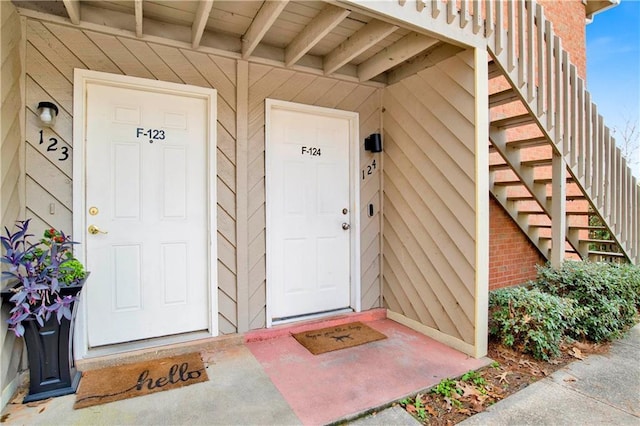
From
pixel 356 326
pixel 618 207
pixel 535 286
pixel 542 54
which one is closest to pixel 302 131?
pixel 356 326

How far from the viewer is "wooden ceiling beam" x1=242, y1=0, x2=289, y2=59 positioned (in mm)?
2119

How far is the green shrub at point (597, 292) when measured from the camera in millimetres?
2912

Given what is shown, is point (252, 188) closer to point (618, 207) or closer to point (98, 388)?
point (98, 388)

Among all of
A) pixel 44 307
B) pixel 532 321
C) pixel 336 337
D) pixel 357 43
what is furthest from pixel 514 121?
pixel 44 307

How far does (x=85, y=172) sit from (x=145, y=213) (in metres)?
0.49

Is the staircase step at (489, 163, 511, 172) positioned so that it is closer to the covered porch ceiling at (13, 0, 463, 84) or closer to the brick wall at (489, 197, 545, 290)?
the brick wall at (489, 197, 545, 290)

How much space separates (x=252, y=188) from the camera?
9.48ft

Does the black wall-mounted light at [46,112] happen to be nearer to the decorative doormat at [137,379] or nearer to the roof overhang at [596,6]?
the decorative doormat at [137,379]

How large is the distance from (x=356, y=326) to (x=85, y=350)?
7.22 ft

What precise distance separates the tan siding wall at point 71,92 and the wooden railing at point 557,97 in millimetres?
1628

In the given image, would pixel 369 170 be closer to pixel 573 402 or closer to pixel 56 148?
pixel 573 402

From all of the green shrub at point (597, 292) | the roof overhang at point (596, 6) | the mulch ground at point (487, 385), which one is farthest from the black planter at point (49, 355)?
the roof overhang at point (596, 6)

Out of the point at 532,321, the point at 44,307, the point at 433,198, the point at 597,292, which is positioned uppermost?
the point at 433,198

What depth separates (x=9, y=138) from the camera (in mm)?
2020
